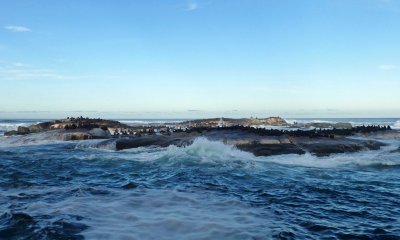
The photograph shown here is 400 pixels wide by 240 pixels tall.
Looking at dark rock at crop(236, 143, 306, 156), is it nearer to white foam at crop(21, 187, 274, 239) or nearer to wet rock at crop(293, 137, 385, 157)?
wet rock at crop(293, 137, 385, 157)

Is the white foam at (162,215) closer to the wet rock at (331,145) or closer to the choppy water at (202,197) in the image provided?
the choppy water at (202,197)

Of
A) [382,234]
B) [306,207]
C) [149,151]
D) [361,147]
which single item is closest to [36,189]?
[306,207]

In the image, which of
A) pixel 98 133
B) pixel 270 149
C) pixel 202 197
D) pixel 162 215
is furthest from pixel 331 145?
pixel 98 133

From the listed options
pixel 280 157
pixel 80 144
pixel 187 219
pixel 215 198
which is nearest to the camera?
pixel 187 219

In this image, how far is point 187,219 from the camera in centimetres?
830

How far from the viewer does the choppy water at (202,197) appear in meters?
7.56

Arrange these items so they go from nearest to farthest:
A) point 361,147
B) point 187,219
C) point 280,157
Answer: point 187,219 < point 280,157 < point 361,147

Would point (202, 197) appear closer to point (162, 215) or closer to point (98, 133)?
point (162, 215)

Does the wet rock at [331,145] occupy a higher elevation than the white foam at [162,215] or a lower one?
higher

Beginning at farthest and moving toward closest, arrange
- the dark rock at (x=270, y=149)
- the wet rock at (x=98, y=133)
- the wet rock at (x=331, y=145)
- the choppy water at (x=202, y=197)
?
the wet rock at (x=98, y=133) < the wet rock at (x=331, y=145) < the dark rock at (x=270, y=149) < the choppy water at (x=202, y=197)

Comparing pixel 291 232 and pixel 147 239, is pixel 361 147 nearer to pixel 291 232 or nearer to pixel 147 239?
pixel 291 232

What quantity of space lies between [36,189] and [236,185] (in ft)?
17.5

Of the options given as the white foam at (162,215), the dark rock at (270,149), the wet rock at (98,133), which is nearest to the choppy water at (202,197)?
the white foam at (162,215)

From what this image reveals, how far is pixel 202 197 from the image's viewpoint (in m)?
10.4
